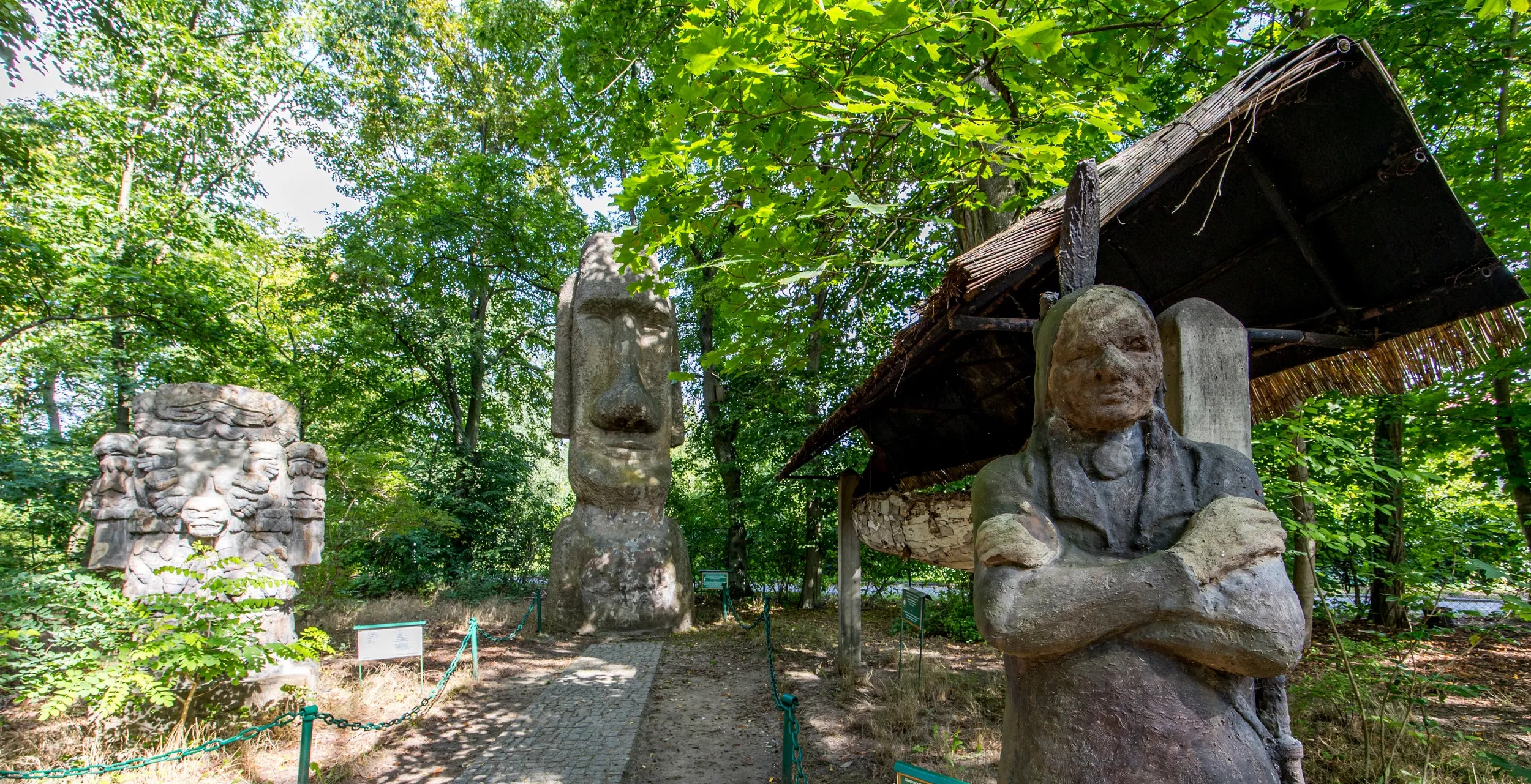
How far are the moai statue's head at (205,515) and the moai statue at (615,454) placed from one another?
4573 mm

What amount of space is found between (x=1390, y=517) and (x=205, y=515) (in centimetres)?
1215

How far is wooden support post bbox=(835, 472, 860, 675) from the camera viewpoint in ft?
24.6

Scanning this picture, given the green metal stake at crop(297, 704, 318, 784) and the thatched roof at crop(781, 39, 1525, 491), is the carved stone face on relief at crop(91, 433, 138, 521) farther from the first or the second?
the thatched roof at crop(781, 39, 1525, 491)

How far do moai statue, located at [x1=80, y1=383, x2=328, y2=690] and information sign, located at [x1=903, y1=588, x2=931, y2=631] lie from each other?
19.2ft

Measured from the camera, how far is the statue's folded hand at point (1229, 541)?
1522mm

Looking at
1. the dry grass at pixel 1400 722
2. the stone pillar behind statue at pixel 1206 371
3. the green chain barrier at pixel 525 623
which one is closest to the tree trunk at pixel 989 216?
the stone pillar behind statue at pixel 1206 371

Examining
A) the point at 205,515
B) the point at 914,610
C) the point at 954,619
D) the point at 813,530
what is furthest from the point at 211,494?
the point at 954,619

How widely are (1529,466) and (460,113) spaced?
19.7m

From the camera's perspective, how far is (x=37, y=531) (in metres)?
11.4

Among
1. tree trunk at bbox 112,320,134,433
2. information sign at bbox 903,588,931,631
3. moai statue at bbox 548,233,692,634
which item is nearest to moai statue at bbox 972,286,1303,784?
information sign at bbox 903,588,931,631

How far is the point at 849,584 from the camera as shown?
7.56m

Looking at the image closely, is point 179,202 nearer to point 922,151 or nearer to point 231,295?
point 231,295

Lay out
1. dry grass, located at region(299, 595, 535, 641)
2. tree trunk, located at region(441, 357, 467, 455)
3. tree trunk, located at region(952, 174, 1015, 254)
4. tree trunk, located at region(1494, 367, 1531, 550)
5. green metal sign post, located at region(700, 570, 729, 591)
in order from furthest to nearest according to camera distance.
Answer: tree trunk, located at region(441, 357, 467, 455) < green metal sign post, located at region(700, 570, 729, 591) < dry grass, located at region(299, 595, 535, 641) < tree trunk, located at region(952, 174, 1015, 254) < tree trunk, located at region(1494, 367, 1531, 550)

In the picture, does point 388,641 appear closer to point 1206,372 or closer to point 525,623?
point 525,623
